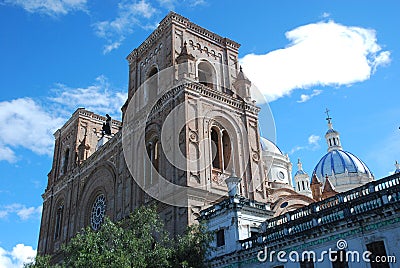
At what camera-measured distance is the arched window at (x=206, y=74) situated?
110 ft

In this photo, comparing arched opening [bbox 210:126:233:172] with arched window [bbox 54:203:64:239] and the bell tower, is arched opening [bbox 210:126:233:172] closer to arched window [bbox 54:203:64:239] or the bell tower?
the bell tower

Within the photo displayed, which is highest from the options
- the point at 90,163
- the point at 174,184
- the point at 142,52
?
the point at 142,52

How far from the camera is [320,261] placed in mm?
16562

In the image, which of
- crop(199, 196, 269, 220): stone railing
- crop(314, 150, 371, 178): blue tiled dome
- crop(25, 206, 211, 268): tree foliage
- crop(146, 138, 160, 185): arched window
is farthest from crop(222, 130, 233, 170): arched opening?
crop(314, 150, 371, 178): blue tiled dome

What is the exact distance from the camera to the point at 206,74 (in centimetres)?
3428

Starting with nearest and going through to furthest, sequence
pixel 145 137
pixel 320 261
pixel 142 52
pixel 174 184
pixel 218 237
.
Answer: pixel 320 261 → pixel 218 237 → pixel 174 184 → pixel 145 137 → pixel 142 52

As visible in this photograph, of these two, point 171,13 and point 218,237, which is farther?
point 171,13

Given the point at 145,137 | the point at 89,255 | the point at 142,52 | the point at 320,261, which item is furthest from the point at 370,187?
the point at 142,52

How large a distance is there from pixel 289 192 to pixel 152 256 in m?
17.2

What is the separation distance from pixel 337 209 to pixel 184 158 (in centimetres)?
1202

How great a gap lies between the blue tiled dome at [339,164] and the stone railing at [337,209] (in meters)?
40.6

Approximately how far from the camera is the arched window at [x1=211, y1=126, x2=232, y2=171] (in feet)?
97.1

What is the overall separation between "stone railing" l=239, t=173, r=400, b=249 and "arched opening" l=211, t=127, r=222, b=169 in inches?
381

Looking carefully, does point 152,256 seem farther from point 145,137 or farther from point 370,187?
point 145,137
